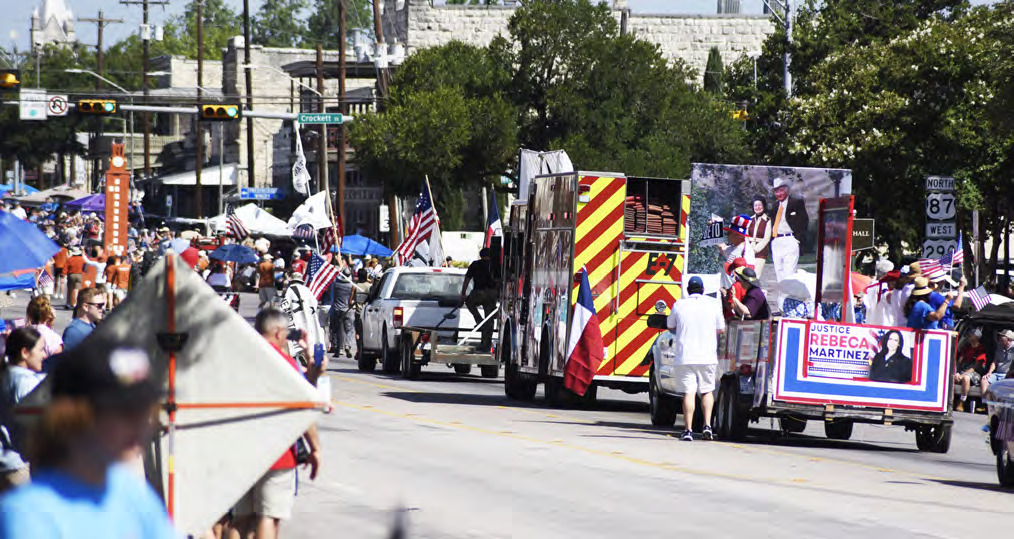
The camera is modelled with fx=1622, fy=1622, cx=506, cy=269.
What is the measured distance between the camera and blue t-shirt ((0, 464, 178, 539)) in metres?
3.49

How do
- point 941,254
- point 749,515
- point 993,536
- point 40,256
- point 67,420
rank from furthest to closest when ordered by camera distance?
point 941,254, point 40,256, point 749,515, point 993,536, point 67,420

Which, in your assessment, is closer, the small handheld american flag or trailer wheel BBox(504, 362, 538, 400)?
trailer wheel BBox(504, 362, 538, 400)

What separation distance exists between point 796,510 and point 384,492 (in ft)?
10.3

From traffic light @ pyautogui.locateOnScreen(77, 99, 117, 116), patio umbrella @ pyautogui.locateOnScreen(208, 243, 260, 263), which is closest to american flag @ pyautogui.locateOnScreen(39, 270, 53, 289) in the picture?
traffic light @ pyautogui.locateOnScreen(77, 99, 117, 116)

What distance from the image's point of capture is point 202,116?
133 ft

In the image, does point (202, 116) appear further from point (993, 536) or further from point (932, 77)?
point (993, 536)

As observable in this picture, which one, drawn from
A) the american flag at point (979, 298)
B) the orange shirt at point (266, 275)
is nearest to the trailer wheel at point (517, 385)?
the american flag at point (979, 298)

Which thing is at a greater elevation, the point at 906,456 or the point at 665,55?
the point at 665,55

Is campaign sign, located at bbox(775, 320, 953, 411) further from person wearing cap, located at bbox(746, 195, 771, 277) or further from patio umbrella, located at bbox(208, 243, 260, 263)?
patio umbrella, located at bbox(208, 243, 260, 263)

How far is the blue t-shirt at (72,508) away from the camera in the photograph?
3.49 meters

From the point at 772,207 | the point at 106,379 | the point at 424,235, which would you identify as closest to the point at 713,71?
the point at 424,235

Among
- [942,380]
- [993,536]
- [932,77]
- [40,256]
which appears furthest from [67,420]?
[932,77]

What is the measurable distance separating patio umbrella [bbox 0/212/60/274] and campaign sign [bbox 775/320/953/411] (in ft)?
23.5

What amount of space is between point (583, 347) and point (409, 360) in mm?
6604
